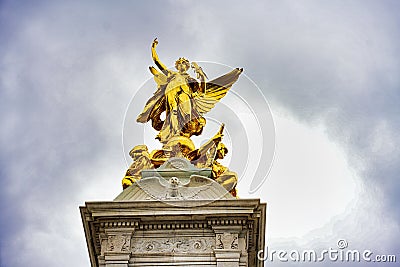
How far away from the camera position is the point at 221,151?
32469 millimetres

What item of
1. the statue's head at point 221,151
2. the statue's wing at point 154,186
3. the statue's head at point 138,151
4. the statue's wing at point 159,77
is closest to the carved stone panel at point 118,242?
the statue's wing at point 154,186

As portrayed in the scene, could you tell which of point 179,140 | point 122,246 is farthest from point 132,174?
point 122,246

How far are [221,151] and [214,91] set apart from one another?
12.2 feet

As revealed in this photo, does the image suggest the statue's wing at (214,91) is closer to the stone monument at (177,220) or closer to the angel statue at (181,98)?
the angel statue at (181,98)

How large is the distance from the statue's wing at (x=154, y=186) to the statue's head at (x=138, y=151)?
6.73 ft

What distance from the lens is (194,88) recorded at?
3519 cm

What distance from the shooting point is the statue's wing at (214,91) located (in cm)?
3488

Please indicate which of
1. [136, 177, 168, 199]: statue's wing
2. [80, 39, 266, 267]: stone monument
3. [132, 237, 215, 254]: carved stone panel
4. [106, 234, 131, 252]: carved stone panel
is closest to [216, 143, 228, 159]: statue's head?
[80, 39, 266, 267]: stone monument

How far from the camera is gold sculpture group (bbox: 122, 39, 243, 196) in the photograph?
3173 cm

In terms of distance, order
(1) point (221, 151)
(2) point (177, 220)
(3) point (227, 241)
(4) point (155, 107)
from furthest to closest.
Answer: (4) point (155, 107)
(1) point (221, 151)
(2) point (177, 220)
(3) point (227, 241)

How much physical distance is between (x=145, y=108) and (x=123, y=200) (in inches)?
274

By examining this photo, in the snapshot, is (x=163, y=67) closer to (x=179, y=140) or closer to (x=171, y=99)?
(x=171, y=99)

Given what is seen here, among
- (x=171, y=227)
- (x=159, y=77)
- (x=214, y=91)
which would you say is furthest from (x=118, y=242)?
(x=214, y=91)

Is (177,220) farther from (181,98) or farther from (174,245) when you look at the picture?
(181,98)
